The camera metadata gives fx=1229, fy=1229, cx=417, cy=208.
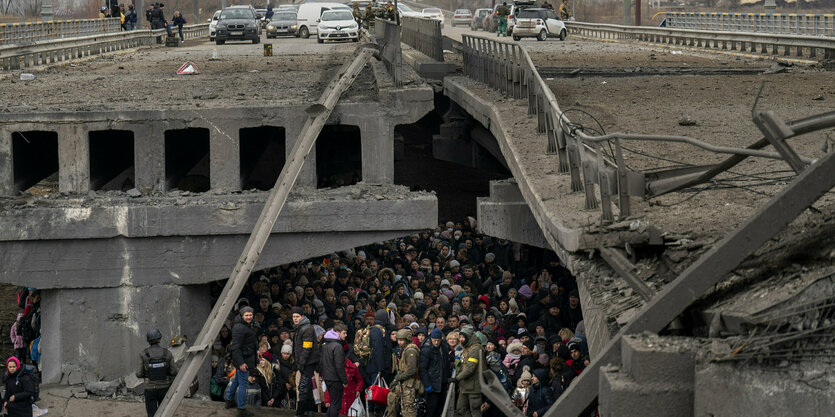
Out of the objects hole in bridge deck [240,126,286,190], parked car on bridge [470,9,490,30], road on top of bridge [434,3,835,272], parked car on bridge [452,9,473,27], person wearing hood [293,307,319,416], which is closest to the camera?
road on top of bridge [434,3,835,272]

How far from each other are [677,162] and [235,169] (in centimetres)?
838

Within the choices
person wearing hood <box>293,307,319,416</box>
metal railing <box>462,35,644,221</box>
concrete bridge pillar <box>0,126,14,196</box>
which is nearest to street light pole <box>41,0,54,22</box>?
metal railing <box>462,35,644,221</box>

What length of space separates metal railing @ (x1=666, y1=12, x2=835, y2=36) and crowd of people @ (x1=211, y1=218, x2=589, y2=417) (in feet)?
68.2

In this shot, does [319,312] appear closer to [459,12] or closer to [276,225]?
[276,225]

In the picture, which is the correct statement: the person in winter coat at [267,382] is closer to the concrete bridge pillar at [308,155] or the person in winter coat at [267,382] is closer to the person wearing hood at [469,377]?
the person wearing hood at [469,377]

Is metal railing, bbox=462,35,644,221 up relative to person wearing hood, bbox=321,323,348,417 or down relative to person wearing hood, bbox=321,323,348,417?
up

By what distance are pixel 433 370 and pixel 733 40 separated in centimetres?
2901

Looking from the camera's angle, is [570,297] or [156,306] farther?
[156,306]

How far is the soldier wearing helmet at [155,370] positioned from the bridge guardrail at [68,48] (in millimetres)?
19905

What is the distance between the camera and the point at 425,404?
14.1 meters

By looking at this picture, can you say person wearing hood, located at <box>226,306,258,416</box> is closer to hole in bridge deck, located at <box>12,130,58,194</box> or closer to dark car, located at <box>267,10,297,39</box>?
hole in bridge deck, located at <box>12,130,58,194</box>

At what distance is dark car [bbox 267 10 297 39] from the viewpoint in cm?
6066

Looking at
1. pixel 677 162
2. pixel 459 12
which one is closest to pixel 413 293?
pixel 677 162

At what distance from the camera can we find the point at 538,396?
42.8ft
